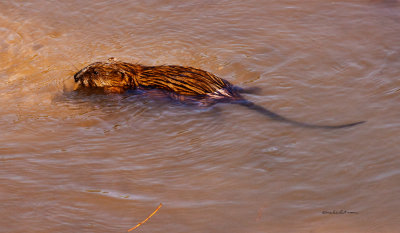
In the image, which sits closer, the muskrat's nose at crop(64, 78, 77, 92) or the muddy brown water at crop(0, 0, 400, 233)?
the muddy brown water at crop(0, 0, 400, 233)

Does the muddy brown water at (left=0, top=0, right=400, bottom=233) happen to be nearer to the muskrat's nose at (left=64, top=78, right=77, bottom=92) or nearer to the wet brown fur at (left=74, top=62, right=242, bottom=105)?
the muskrat's nose at (left=64, top=78, right=77, bottom=92)

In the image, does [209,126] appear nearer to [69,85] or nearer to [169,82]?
[169,82]

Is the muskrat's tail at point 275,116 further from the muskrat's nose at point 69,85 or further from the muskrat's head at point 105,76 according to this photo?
the muskrat's nose at point 69,85

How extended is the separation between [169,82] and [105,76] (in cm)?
78

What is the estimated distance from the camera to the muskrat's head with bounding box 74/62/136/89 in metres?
5.12

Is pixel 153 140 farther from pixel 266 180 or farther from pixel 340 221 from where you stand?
pixel 340 221

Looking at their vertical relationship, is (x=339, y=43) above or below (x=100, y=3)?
below

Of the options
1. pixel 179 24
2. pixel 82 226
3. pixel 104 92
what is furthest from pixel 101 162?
pixel 179 24

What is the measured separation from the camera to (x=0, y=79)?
17.6 feet

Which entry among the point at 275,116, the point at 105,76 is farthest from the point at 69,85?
the point at 275,116

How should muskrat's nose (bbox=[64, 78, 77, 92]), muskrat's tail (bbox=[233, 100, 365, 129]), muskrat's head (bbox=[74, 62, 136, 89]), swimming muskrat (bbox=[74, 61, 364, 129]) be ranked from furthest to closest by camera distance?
muskrat's nose (bbox=[64, 78, 77, 92])
muskrat's head (bbox=[74, 62, 136, 89])
swimming muskrat (bbox=[74, 61, 364, 129])
muskrat's tail (bbox=[233, 100, 365, 129])

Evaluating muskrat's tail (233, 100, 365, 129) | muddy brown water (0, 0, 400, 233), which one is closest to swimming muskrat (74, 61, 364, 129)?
muskrat's tail (233, 100, 365, 129)

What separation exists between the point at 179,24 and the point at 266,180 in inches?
154

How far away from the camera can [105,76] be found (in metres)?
5.14
